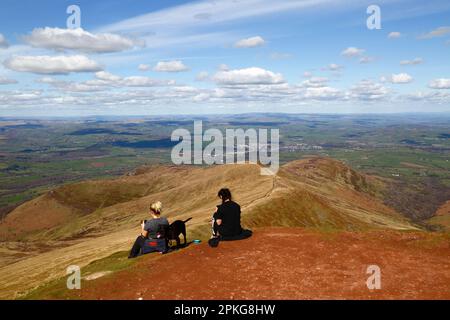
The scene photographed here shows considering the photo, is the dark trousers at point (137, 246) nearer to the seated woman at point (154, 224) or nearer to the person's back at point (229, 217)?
the seated woman at point (154, 224)

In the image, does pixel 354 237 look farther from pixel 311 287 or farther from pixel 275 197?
pixel 275 197

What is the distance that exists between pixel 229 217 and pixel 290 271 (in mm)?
7053

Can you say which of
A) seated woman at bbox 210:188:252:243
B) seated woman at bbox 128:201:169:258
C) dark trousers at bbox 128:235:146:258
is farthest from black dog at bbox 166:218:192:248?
seated woman at bbox 210:188:252:243

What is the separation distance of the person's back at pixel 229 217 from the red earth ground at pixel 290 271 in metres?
1.07

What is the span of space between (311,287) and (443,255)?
13.2 m

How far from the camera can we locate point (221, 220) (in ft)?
103

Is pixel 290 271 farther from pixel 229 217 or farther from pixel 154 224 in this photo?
pixel 154 224

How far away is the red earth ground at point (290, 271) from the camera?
22.9m

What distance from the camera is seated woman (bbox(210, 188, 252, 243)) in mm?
30639

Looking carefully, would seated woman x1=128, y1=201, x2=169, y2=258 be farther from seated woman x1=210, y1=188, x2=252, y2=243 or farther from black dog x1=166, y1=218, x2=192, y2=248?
seated woman x1=210, y1=188, x2=252, y2=243

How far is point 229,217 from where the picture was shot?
103 ft

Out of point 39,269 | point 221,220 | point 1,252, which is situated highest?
point 221,220

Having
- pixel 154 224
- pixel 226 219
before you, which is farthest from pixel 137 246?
pixel 226 219
